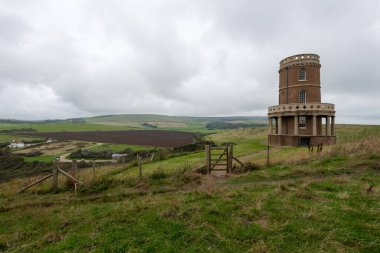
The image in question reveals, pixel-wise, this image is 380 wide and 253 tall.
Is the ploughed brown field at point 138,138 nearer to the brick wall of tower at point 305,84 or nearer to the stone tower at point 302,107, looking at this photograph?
the stone tower at point 302,107

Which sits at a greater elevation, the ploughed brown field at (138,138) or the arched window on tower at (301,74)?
the arched window on tower at (301,74)

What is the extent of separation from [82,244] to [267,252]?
458 cm

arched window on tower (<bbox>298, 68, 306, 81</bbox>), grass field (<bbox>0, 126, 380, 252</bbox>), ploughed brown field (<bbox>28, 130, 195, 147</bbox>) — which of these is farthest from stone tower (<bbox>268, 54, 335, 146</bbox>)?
ploughed brown field (<bbox>28, 130, 195, 147</bbox>)

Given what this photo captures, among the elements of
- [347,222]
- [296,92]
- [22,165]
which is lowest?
[22,165]

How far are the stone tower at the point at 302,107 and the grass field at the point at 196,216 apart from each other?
19734 millimetres

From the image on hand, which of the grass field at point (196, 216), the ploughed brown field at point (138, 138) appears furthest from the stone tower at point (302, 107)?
the ploughed brown field at point (138, 138)

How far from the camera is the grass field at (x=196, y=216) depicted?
5645 millimetres

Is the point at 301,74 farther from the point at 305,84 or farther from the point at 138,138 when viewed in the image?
the point at 138,138

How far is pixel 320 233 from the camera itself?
579cm

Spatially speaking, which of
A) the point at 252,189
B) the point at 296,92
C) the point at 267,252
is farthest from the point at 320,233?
the point at 296,92

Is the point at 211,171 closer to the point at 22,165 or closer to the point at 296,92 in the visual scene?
the point at 296,92

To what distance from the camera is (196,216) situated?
705 cm

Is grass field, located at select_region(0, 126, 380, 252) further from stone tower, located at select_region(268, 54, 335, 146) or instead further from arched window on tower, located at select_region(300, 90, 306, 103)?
arched window on tower, located at select_region(300, 90, 306, 103)

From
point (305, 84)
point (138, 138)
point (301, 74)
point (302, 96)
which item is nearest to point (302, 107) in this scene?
point (302, 96)
